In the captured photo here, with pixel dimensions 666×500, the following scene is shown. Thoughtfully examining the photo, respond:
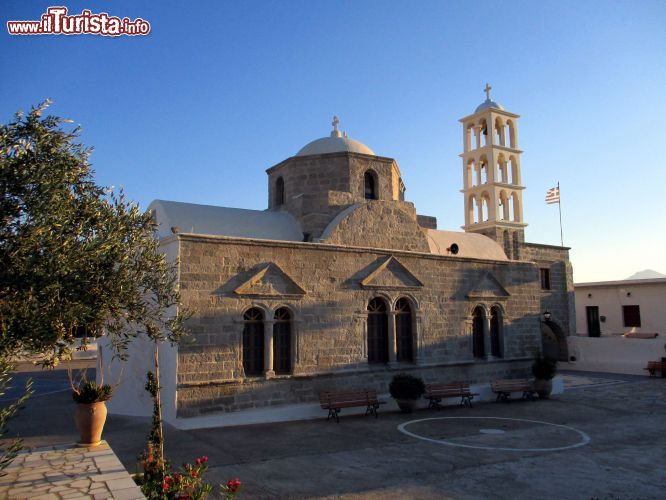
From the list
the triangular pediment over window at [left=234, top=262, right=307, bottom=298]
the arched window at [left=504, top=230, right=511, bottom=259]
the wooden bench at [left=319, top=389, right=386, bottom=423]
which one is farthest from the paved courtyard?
the arched window at [left=504, top=230, right=511, bottom=259]

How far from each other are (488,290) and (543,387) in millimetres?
3388

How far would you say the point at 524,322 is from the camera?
17312 mm

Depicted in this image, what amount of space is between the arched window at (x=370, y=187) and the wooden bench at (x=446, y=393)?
596cm

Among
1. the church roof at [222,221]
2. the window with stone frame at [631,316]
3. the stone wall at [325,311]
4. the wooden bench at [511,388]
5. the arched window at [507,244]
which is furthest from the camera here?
the window with stone frame at [631,316]

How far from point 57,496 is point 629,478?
8.07m

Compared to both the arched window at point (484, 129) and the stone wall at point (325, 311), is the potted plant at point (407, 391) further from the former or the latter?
the arched window at point (484, 129)

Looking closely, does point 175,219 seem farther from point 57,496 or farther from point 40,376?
point 40,376

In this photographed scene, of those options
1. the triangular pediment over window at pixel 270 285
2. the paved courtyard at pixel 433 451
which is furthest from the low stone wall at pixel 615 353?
the triangular pediment over window at pixel 270 285

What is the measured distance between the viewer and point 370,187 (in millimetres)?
16141

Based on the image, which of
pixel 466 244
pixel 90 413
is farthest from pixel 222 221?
pixel 466 244

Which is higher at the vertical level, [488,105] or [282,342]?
[488,105]

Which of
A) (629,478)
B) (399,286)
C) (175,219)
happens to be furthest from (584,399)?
(175,219)

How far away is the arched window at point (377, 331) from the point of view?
14086 millimetres

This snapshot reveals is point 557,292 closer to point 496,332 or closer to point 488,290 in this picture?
point 496,332
